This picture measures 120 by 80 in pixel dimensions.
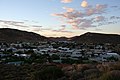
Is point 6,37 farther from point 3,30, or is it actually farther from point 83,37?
point 83,37

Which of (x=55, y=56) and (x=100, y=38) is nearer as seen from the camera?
(x=55, y=56)

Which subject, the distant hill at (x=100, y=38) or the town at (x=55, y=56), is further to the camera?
the distant hill at (x=100, y=38)

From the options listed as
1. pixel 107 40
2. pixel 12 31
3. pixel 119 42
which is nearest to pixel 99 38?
pixel 107 40

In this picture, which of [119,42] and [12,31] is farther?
[12,31]

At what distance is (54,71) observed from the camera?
18.6 m

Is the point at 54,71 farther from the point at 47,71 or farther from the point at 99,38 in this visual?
the point at 99,38

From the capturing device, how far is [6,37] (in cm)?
18488

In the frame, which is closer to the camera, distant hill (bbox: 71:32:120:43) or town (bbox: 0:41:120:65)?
town (bbox: 0:41:120:65)

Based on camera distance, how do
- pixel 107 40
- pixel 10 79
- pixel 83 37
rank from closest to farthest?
pixel 10 79 < pixel 107 40 < pixel 83 37

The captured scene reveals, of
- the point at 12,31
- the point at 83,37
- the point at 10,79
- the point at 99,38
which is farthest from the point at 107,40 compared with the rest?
the point at 10,79

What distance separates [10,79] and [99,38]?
16802cm

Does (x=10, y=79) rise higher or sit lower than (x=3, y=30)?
lower

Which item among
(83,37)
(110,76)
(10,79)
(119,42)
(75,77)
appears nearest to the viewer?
(110,76)

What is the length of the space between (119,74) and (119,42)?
6311 inches
